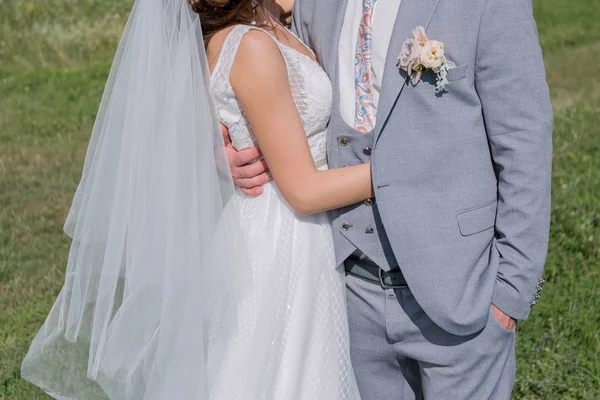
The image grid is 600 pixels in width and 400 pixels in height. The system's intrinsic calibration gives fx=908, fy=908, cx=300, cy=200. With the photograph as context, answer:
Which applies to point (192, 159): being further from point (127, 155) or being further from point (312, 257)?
point (312, 257)

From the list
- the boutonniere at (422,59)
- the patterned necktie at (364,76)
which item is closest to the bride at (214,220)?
the patterned necktie at (364,76)

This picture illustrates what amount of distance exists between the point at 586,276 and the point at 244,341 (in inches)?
137

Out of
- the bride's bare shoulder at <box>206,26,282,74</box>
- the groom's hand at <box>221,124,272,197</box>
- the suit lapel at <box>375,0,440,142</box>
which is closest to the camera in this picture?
the suit lapel at <box>375,0,440,142</box>

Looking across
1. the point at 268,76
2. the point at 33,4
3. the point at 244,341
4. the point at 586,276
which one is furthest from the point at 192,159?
the point at 33,4

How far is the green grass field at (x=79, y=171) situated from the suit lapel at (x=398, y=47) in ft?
8.10

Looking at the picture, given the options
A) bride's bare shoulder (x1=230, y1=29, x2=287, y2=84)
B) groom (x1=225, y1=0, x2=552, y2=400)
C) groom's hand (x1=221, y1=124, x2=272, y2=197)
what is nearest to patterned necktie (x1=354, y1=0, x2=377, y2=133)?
groom (x1=225, y1=0, x2=552, y2=400)

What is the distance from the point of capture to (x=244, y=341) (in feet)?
9.82

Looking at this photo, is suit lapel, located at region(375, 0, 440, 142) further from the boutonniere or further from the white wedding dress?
the white wedding dress

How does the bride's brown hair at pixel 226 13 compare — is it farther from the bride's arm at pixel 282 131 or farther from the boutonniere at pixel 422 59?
the boutonniere at pixel 422 59

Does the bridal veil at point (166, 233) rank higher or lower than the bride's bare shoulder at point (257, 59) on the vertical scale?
lower

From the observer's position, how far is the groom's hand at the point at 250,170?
3113 mm

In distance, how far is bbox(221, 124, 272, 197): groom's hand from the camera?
123 inches

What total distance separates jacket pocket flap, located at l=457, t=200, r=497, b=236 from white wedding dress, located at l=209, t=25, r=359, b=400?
19.3 inches

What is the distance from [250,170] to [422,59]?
0.76m
